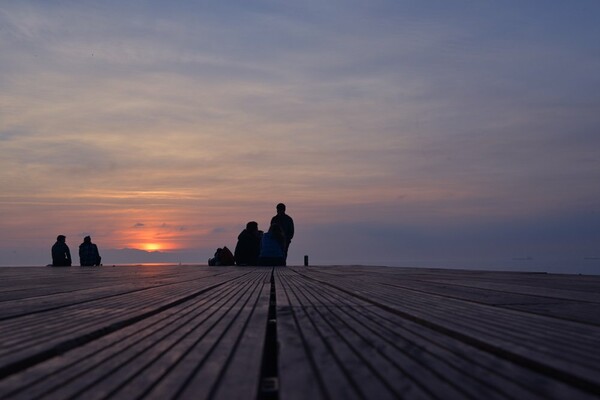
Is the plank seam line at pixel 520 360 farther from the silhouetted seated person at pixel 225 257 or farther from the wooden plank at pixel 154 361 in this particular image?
the silhouetted seated person at pixel 225 257

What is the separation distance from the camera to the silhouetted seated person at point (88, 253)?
18.8m

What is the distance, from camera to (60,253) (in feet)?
58.7

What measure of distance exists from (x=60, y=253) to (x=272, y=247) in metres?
8.23

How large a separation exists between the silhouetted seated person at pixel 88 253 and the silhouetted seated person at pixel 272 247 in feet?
26.6

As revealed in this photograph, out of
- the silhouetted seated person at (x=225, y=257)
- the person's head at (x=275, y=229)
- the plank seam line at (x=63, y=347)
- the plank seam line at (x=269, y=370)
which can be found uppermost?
the person's head at (x=275, y=229)

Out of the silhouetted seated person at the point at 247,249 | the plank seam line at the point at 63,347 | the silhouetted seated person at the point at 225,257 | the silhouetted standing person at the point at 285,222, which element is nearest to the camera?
the plank seam line at the point at 63,347

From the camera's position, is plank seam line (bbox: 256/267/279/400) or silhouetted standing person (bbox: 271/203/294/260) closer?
plank seam line (bbox: 256/267/279/400)

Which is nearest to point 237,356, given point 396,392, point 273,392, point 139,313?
point 273,392

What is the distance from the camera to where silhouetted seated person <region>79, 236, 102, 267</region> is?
61.6 ft

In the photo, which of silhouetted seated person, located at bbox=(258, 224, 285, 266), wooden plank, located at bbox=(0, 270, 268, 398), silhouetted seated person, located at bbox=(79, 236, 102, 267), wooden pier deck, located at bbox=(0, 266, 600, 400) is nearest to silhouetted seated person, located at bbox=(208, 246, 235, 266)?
silhouetted seated person, located at bbox=(258, 224, 285, 266)

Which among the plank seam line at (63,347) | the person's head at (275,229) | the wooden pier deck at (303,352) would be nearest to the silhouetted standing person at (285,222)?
the person's head at (275,229)

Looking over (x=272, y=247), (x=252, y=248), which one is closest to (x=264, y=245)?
(x=272, y=247)

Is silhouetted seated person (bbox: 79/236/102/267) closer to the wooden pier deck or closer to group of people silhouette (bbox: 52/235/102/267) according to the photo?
group of people silhouette (bbox: 52/235/102/267)

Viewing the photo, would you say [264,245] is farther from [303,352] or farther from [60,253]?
[303,352]
